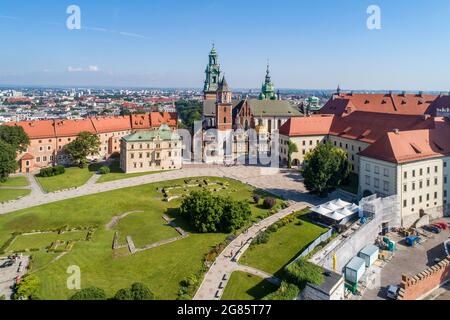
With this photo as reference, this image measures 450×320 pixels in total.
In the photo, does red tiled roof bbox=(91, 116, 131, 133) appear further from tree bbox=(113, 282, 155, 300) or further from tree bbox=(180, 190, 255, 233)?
tree bbox=(113, 282, 155, 300)

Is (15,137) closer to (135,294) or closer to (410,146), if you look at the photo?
(135,294)

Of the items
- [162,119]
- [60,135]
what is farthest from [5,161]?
[162,119]

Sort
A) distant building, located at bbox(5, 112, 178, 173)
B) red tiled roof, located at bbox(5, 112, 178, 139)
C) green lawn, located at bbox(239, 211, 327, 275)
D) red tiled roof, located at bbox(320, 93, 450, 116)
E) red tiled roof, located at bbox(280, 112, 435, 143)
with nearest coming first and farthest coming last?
1. green lawn, located at bbox(239, 211, 327, 275)
2. red tiled roof, located at bbox(280, 112, 435, 143)
3. distant building, located at bbox(5, 112, 178, 173)
4. red tiled roof, located at bbox(5, 112, 178, 139)
5. red tiled roof, located at bbox(320, 93, 450, 116)

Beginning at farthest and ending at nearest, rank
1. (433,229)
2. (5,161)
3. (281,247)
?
(5,161) → (433,229) → (281,247)

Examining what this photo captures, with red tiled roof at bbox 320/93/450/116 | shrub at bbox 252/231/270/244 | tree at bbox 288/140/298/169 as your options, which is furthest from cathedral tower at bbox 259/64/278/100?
shrub at bbox 252/231/270/244

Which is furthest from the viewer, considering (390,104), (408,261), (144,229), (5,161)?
(390,104)
